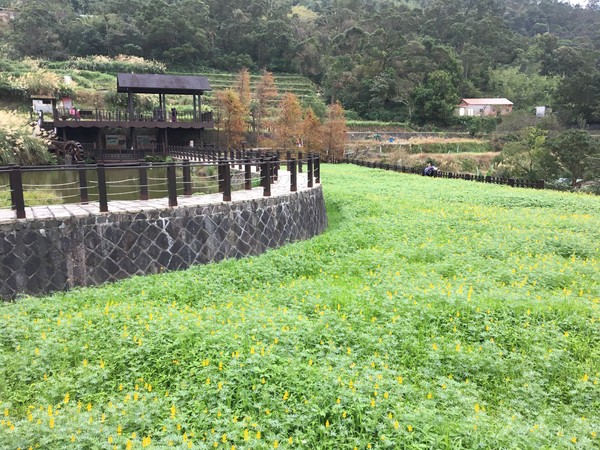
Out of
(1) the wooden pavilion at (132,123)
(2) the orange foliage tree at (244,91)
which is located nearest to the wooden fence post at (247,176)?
(1) the wooden pavilion at (132,123)

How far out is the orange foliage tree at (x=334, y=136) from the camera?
39.6 metres

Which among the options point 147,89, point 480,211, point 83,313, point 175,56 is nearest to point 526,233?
point 480,211

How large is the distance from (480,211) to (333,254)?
6.37 m

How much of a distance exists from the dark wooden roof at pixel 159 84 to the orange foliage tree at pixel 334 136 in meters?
10.7

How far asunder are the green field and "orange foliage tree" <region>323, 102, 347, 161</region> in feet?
103

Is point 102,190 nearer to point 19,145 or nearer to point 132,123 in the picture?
point 19,145

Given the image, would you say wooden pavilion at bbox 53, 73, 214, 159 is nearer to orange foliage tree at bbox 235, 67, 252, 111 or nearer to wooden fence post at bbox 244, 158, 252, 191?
orange foliage tree at bbox 235, 67, 252, 111

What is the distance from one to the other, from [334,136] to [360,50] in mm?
39468

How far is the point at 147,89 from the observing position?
112ft

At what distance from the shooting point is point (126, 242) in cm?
885

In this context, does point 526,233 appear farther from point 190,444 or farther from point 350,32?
point 350,32

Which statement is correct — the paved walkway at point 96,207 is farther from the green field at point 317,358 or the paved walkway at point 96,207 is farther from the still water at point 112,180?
the still water at point 112,180

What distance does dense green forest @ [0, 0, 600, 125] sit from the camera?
6162 cm

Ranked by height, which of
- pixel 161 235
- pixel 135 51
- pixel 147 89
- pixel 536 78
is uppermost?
pixel 135 51
